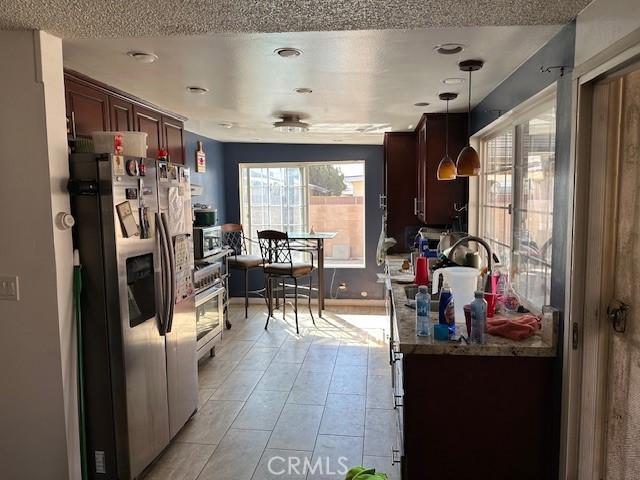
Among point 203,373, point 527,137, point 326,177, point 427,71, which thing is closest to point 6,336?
point 203,373

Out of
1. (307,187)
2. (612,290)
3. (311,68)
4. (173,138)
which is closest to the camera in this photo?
(612,290)

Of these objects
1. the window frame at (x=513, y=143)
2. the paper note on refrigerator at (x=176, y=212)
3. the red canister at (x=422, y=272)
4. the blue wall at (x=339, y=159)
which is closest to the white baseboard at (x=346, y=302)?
the blue wall at (x=339, y=159)

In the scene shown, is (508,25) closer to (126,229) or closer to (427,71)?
(427,71)

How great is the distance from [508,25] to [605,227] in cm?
88

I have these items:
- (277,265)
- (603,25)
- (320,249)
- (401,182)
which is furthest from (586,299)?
(320,249)

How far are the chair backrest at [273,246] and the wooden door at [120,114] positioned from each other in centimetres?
225

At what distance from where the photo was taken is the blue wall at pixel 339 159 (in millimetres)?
6219

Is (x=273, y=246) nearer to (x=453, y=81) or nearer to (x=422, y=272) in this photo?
(x=422, y=272)

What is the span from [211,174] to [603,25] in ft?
16.3

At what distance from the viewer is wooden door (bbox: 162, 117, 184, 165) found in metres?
3.75

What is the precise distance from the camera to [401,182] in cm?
504

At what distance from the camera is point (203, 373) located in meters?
4.02

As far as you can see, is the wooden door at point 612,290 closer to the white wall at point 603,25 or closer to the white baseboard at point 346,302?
the white wall at point 603,25

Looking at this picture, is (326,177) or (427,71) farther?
(326,177)
